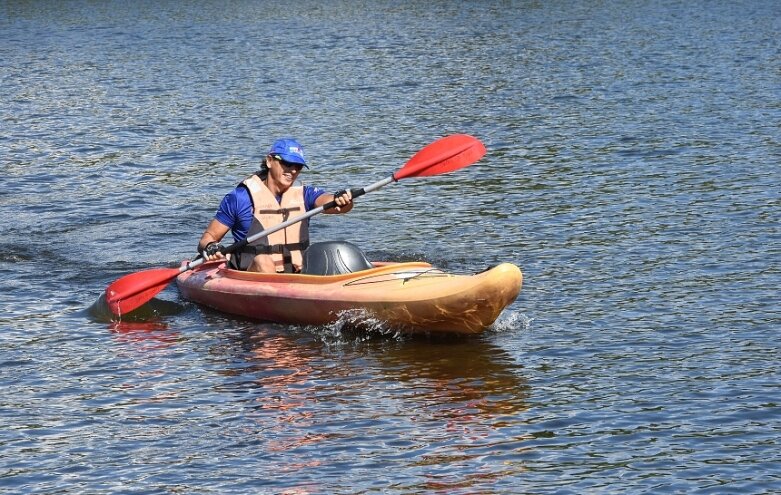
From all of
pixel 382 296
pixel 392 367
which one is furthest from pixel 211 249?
pixel 392 367

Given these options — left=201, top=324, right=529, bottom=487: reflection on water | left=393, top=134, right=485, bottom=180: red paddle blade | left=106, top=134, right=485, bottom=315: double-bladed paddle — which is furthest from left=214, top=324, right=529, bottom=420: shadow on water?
left=393, top=134, right=485, bottom=180: red paddle blade

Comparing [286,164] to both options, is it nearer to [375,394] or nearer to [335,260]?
[335,260]

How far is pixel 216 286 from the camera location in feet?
37.1

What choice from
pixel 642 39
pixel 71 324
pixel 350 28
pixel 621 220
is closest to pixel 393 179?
pixel 71 324

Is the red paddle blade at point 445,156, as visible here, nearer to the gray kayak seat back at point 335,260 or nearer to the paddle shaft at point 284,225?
the paddle shaft at point 284,225

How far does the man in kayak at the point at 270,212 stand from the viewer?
36.0 ft

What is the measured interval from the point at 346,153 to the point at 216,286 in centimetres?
845

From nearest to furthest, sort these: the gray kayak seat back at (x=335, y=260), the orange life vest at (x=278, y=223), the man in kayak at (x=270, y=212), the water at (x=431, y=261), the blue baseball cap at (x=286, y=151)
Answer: the water at (x=431, y=261), the gray kayak seat back at (x=335, y=260), the blue baseball cap at (x=286, y=151), the man in kayak at (x=270, y=212), the orange life vest at (x=278, y=223)

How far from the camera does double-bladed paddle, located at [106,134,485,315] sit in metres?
11.0

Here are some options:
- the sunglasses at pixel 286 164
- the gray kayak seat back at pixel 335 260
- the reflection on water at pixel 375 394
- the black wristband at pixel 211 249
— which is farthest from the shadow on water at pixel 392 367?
the sunglasses at pixel 286 164

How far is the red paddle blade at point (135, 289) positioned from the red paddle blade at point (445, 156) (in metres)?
2.24

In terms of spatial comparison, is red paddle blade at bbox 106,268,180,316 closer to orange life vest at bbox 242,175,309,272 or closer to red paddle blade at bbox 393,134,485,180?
orange life vest at bbox 242,175,309,272

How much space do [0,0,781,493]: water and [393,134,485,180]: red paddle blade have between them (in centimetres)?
129

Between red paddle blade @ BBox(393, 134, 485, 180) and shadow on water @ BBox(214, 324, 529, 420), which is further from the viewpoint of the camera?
red paddle blade @ BBox(393, 134, 485, 180)
